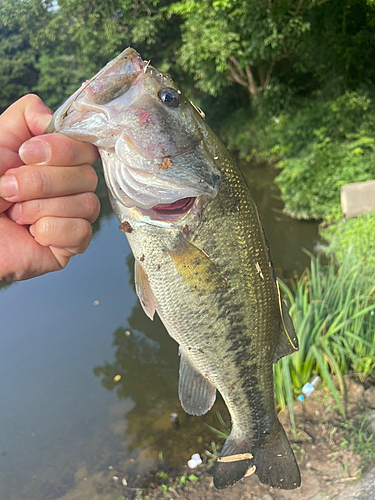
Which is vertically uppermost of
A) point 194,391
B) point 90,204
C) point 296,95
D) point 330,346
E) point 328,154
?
point 90,204

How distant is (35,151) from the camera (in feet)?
3.53

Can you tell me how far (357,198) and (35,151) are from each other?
5.52 meters

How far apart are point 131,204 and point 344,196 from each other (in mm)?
5320

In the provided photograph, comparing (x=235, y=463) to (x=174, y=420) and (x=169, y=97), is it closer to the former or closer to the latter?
(x=169, y=97)

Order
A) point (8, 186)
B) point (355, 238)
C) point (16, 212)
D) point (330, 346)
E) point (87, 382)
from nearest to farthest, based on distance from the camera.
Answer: point (8, 186)
point (16, 212)
point (330, 346)
point (87, 382)
point (355, 238)

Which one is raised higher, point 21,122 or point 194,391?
point 21,122

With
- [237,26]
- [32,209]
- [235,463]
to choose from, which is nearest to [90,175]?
[32,209]

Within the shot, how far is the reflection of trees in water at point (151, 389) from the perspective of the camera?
3.15 metres

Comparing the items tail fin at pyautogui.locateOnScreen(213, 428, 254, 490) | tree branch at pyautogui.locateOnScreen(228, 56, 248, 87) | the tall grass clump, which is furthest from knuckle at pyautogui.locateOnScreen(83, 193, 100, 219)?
tree branch at pyautogui.locateOnScreen(228, 56, 248, 87)

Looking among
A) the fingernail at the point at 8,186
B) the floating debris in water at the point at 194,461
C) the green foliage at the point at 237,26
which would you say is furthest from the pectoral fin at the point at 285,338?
the green foliage at the point at 237,26

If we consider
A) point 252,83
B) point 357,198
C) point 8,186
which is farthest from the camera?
point 252,83

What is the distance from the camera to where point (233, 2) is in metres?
6.10

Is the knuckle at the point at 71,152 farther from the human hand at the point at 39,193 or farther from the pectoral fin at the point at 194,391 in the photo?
the pectoral fin at the point at 194,391

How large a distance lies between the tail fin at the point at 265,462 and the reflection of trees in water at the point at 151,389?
1493mm
